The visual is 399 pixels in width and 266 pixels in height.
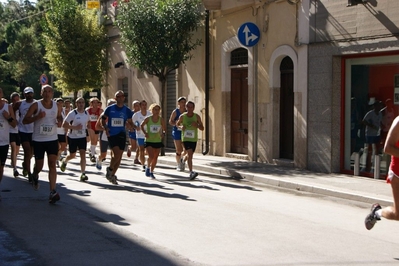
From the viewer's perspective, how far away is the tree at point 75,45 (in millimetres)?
28766

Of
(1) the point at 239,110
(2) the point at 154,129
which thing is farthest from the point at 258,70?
(2) the point at 154,129

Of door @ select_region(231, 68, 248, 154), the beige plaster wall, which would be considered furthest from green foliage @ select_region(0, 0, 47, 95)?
door @ select_region(231, 68, 248, 154)

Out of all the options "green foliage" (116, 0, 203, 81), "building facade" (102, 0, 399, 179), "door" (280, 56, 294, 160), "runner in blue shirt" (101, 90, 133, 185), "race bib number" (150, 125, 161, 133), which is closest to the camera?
"runner in blue shirt" (101, 90, 133, 185)

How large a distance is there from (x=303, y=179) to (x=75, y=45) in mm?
16640

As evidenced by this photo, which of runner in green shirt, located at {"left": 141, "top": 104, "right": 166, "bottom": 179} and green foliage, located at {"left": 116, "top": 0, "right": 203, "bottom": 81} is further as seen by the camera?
green foliage, located at {"left": 116, "top": 0, "right": 203, "bottom": 81}

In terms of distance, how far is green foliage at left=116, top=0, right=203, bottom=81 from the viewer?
831 inches

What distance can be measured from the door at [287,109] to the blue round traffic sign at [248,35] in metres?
0.99

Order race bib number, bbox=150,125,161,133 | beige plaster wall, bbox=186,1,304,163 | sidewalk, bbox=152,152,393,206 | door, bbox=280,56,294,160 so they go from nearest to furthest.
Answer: sidewalk, bbox=152,152,393,206, race bib number, bbox=150,125,161,133, beige plaster wall, bbox=186,1,304,163, door, bbox=280,56,294,160

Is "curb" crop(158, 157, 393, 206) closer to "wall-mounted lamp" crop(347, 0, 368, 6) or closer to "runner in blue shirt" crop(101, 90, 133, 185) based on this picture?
"runner in blue shirt" crop(101, 90, 133, 185)

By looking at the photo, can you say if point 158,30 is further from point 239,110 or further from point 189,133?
point 189,133

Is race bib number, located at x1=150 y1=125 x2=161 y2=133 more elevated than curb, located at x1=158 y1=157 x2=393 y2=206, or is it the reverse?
race bib number, located at x1=150 y1=125 x2=161 y2=133

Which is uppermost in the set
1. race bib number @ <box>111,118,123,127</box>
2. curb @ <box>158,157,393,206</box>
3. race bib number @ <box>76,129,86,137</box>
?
race bib number @ <box>111,118,123,127</box>

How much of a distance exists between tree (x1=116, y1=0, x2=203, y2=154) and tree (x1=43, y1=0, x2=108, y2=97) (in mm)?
7482

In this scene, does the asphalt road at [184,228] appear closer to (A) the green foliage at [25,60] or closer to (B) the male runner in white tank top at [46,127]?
(B) the male runner in white tank top at [46,127]
